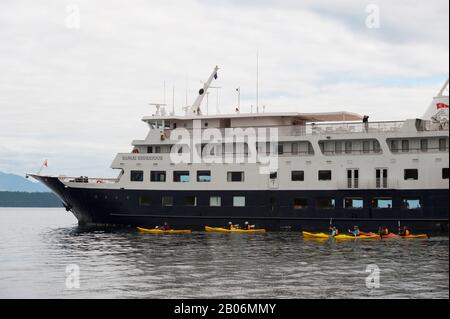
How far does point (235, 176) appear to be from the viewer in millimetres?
52406

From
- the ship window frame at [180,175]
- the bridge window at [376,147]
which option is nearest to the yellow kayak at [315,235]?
the bridge window at [376,147]

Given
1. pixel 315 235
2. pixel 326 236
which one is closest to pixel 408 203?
pixel 326 236

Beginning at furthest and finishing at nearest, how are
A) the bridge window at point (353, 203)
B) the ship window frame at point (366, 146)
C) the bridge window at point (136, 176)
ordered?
the bridge window at point (136, 176) < the ship window frame at point (366, 146) < the bridge window at point (353, 203)

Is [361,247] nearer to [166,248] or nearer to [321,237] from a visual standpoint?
[321,237]

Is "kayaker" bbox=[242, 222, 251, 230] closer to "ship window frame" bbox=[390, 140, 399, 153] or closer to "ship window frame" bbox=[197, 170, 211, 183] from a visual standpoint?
A: "ship window frame" bbox=[197, 170, 211, 183]

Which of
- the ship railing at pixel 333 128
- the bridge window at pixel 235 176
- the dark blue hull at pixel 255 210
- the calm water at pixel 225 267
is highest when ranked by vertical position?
the ship railing at pixel 333 128

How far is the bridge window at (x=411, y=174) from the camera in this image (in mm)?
47312

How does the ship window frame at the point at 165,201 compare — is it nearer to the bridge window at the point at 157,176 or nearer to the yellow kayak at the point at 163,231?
the bridge window at the point at 157,176

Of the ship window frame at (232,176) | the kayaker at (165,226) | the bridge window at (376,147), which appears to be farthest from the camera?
the kayaker at (165,226)

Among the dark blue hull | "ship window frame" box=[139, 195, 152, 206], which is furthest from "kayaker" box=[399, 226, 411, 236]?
"ship window frame" box=[139, 195, 152, 206]

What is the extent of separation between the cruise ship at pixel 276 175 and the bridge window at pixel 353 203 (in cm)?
8

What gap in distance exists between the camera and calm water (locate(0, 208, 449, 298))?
26.5m

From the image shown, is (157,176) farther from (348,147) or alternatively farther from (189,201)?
(348,147)

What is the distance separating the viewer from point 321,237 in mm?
46562
